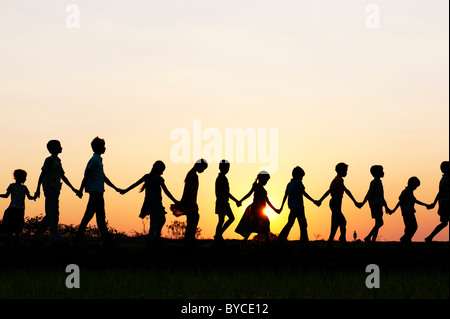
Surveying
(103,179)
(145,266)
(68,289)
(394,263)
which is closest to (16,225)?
(103,179)

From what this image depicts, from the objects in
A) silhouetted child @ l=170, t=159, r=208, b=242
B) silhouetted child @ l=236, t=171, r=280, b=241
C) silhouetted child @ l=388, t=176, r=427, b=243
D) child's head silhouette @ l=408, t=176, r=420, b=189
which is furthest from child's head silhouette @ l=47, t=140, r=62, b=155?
child's head silhouette @ l=408, t=176, r=420, b=189

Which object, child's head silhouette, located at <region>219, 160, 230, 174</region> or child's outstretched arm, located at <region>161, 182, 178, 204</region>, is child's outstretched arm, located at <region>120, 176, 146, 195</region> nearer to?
child's outstretched arm, located at <region>161, 182, 178, 204</region>

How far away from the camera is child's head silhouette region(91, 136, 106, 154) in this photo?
57.3 feet

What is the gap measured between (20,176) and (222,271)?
22.2 ft

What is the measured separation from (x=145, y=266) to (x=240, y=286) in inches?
139

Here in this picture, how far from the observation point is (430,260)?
1877cm

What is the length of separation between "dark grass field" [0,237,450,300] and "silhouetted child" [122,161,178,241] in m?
0.76

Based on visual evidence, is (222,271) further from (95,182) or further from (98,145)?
(98,145)

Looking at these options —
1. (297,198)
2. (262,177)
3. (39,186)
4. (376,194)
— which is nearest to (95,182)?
(39,186)

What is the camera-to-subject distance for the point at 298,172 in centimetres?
2059

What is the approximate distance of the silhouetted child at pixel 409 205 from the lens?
22.3 meters

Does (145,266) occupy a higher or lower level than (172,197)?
lower
